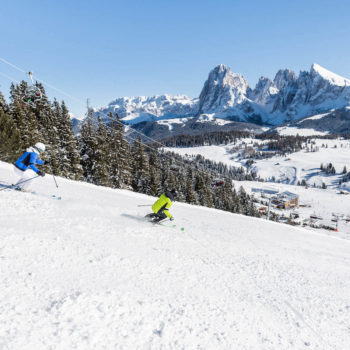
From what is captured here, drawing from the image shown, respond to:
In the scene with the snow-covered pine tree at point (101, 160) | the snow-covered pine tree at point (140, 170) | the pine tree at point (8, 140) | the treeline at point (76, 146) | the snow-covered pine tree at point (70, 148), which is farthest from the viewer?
the snow-covered pine tree at point (140, 170)

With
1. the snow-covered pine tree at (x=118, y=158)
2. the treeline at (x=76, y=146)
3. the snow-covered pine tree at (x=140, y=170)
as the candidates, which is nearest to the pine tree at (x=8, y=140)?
the treeline at (x=76, y=146)

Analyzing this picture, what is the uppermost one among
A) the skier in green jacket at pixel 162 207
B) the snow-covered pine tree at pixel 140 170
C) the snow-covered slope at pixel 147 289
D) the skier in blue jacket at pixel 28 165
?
the snow-covered pine tree at pixel 140 170

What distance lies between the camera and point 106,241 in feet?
24.7

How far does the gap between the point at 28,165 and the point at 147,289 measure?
29.8ft

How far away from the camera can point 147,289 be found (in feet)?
17.3

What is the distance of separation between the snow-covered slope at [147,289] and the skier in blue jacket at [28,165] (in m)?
1.33

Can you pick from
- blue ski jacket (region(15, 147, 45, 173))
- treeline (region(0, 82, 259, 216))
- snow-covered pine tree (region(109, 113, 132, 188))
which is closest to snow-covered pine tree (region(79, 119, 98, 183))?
treeline (region(0, 82, 259, 216))

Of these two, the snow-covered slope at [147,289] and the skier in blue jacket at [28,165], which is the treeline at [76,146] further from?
the snow-covered slope at [147,289]

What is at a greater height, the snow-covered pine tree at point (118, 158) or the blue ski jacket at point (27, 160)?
the snow-covered pine tree at point (118, 158)

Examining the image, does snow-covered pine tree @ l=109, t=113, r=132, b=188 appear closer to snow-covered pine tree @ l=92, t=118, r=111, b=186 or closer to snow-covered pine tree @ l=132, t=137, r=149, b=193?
snow-covered pine tree @ l=92, t=118, r=111, b=186

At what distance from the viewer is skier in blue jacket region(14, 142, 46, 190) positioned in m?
10.8

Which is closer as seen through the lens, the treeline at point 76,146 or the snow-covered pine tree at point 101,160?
the treeline at point 76,146

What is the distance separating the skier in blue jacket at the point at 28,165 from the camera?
1075cm

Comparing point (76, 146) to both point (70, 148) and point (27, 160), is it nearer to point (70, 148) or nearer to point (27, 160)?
point (70, 148)
